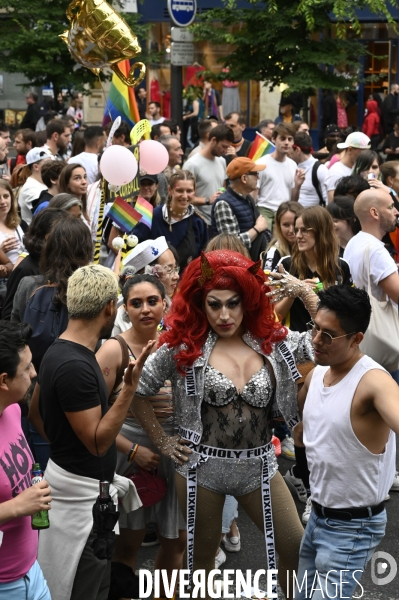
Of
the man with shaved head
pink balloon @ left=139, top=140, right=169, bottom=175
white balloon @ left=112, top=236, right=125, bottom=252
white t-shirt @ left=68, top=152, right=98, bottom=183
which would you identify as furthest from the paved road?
white t-shirt @ left=68, top=152, right=98, bottom=183

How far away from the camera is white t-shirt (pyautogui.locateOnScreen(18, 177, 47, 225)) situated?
8414mm

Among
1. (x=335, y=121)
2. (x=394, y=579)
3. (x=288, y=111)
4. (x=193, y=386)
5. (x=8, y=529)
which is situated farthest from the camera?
(x=335, y=121)

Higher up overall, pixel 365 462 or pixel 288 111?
pixel 288 111

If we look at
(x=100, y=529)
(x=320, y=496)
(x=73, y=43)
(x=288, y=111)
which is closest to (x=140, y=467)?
(x=100, y=529)

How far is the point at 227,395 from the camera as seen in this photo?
3900 millimetres

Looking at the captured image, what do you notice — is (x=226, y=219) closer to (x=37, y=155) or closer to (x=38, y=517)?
(x=37, y=155)

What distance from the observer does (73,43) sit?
735 cm

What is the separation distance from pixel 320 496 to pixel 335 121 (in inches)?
703

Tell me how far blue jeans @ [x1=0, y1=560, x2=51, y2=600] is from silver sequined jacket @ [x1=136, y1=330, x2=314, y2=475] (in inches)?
34.0

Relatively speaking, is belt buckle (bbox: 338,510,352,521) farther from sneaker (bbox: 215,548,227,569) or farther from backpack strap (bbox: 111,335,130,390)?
sneaker (bbox: 215,548,227,569)

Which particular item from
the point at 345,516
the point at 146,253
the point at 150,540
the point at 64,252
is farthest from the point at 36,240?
the point at 345,516

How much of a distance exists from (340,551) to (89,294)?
57.8 inches

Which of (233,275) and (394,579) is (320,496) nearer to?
(233,275)

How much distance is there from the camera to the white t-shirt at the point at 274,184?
10094mm
